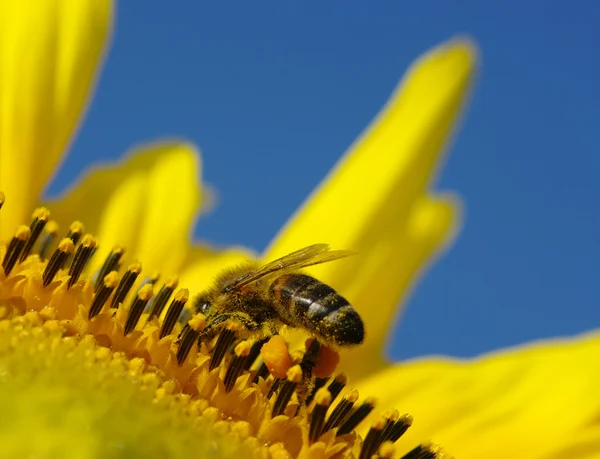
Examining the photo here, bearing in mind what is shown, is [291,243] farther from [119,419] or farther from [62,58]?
[119,419]

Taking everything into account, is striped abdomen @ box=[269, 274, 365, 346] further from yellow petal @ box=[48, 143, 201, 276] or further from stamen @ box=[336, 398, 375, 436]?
yellow petal @ box=[48, 143, 201, 276]

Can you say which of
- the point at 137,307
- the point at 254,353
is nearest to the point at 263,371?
the point at 254,353

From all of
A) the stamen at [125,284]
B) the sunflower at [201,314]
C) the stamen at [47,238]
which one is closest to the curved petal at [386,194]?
the sunflower at [201,314]

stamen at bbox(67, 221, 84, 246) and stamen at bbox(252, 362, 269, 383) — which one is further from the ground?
stamen at bbox(67, 221, 84, 246)

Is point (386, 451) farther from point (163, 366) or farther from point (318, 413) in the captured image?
point (163, 366)

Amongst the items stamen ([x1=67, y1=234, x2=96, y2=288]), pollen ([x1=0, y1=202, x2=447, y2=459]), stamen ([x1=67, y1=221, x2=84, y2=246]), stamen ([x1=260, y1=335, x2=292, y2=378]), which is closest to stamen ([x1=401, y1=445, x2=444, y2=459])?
pollen ([x1=0, y1=202, x2=447, y2=459])
